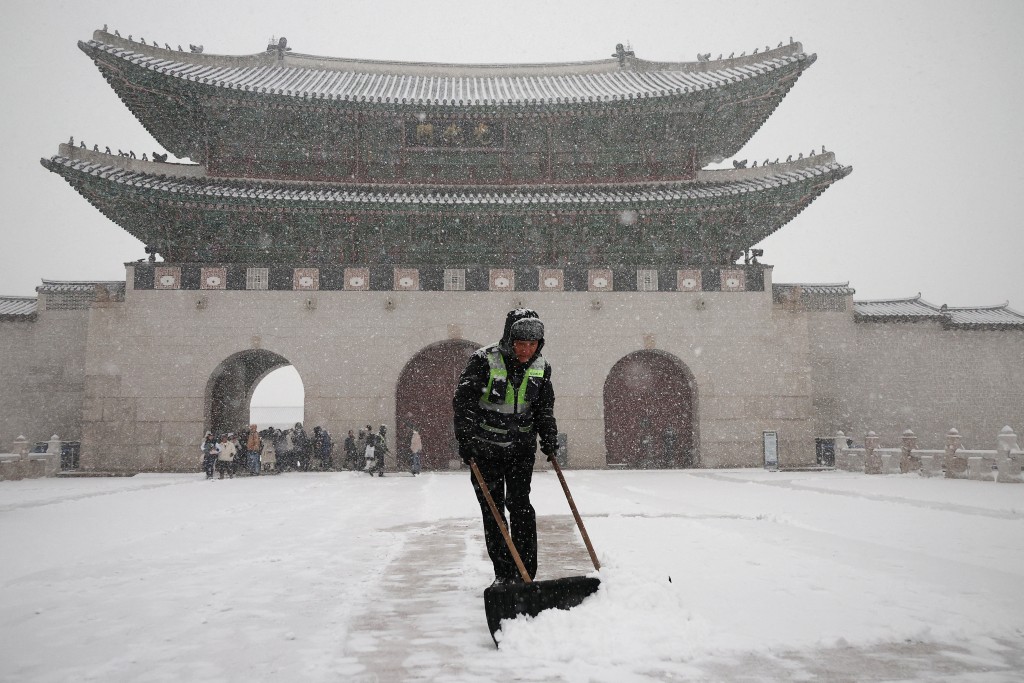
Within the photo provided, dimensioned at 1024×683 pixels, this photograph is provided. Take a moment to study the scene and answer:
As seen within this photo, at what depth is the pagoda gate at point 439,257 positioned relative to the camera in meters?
16.7

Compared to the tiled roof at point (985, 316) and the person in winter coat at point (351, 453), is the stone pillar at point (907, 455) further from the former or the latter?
the person in winter coat at point (351, 453)

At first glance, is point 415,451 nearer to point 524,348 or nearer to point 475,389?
point 475,389

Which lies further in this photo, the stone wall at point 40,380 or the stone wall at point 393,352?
the stone wall at point 40,380

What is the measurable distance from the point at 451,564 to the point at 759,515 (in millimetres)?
4514

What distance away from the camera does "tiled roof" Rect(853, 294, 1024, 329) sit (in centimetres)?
1941

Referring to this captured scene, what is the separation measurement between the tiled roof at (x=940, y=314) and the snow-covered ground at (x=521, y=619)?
39.7ft

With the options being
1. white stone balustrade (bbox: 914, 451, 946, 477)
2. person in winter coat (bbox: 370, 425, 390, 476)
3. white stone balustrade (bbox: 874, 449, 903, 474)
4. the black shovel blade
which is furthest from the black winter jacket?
white stone balustrade (bbox: 874, 449, 903, 474)

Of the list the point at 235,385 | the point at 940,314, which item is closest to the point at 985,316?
the point at 940,314

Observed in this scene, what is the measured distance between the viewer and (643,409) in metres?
18.6

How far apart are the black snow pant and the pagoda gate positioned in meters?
13.1

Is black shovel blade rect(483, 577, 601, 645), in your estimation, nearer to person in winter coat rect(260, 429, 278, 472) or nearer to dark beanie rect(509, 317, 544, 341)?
dark beanie rect(509, 317, 544, 341)

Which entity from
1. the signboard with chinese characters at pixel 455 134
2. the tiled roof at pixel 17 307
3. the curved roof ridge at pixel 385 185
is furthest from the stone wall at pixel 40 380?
the signboard with chinese characters at pixel 455 134

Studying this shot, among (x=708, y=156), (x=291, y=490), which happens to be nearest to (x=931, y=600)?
(x=291, y=490)

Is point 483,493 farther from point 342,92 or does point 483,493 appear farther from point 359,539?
point 342,92
